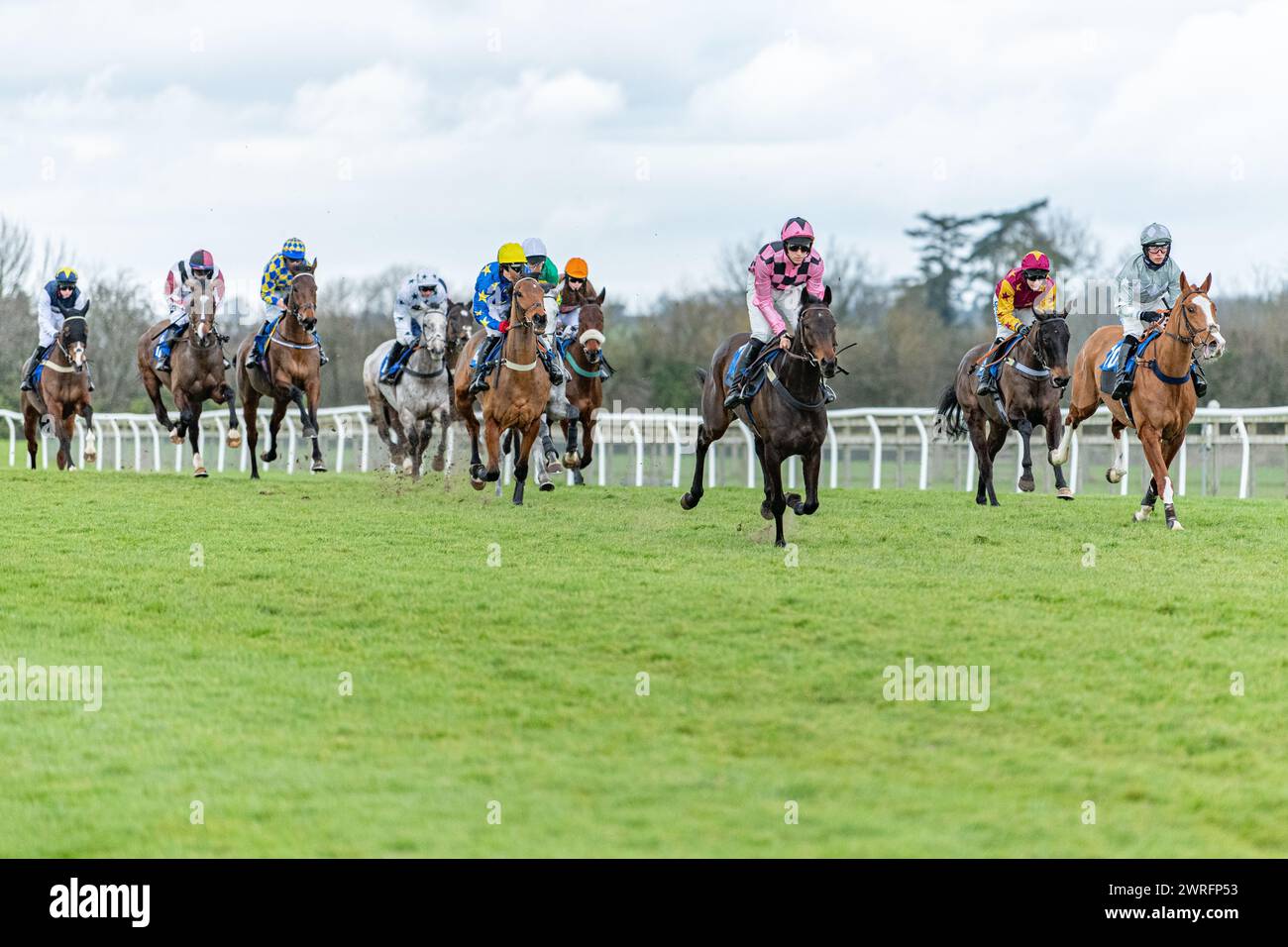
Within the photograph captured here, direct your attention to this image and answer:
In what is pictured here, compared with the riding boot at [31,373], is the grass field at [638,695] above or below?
below

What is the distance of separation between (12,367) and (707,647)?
136ft

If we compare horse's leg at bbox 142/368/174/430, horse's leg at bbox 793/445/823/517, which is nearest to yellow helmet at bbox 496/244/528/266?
horse's leg at bbox 793/445/823/517

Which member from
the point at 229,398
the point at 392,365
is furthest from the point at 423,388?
the point at 229,398

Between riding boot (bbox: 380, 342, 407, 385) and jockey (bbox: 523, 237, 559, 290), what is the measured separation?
2.66 meters

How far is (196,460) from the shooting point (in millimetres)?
17906

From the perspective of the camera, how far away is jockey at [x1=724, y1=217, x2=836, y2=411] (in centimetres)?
1166

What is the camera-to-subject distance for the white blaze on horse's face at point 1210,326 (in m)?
12.3

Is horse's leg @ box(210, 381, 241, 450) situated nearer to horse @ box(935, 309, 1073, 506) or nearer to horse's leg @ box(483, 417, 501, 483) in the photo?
horse's leg @ box(483, 417, 501, 483)

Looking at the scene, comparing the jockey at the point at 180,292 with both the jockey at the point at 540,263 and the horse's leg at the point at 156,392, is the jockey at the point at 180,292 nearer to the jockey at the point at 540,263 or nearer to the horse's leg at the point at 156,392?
the horse's leg at the point at 156,392

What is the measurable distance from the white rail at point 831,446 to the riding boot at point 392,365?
1042mm

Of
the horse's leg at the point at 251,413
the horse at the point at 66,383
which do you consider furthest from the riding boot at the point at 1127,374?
the horse at the point at 66,383

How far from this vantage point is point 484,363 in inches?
575

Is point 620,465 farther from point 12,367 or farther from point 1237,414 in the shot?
point 12,367

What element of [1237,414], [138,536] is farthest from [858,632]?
[1237,414]
